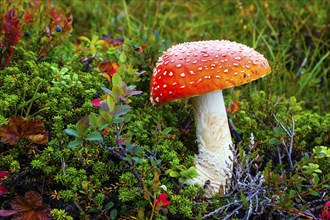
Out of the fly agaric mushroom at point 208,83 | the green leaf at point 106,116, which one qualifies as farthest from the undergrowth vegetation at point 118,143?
the fly agaric mushroom at point 208,83

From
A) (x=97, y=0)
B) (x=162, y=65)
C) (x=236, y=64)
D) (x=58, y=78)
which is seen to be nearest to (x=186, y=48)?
(x=162, y=65)

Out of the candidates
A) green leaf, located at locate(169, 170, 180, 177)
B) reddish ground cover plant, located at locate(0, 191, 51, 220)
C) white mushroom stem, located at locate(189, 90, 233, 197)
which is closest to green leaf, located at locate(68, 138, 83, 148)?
reddish ground cover plant, located at locate(0, 191, 51, 220)

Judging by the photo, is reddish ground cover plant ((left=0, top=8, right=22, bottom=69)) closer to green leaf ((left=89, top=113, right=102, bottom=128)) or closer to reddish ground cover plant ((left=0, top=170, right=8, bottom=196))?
reddish ground cover plant ((left=0, top=170, right=8, bottom=196))

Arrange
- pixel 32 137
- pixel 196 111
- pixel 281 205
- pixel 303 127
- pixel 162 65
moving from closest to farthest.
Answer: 1. pixel 281 205
2. pixel 32 137
3. pixel 162 65
4. pixel 196 111
5. pixel 303 127

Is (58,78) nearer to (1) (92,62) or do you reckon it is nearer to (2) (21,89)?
(2) (21,89)

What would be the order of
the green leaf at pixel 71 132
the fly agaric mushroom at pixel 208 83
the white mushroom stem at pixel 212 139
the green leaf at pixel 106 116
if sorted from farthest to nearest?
the white mushroom stem at pixel 212 139 → the fly agaric mushroom at pixel 208 83 → the green leaf at pixel 106 116 → the green leaf at pixel 71 132

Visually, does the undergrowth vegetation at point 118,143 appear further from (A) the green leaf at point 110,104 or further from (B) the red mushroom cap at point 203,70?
(B) the red mushroom cap at point 203,70

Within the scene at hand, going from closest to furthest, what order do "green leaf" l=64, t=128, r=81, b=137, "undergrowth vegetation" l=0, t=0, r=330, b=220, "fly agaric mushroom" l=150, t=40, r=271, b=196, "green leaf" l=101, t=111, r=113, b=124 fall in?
"green leaf" l=64, t=128, r=81, b=137, "green leaf" l=101, t=111, r=113, b=124, "undergrowth vegetation" l=0, t=0, r=330, b=220, "fly agaric mushroom" l=150, t=40, r=271, b=196

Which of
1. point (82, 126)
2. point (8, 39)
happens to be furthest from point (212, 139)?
point (8, 39)
